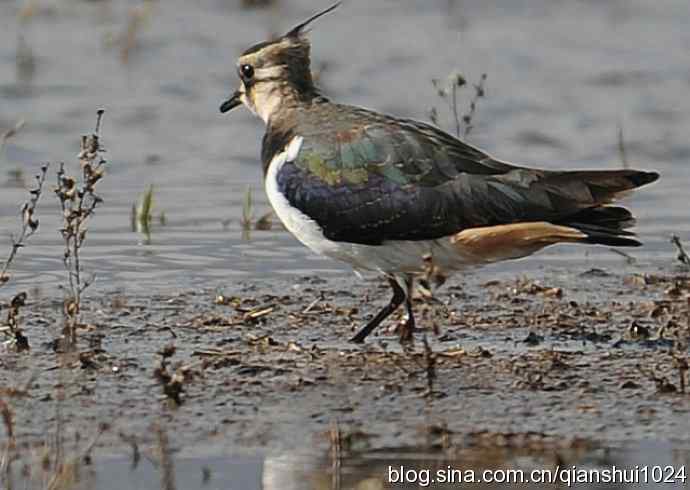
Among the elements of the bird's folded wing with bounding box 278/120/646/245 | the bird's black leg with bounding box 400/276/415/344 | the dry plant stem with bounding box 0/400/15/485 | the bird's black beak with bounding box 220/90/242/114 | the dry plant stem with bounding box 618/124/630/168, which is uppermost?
the bird's black beak with bounding box 220/90/242/114

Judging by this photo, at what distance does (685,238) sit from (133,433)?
4.24 meters

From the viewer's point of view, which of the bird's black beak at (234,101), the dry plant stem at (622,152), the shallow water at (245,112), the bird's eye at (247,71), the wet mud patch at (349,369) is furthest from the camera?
the dry plant stem at (622,152)

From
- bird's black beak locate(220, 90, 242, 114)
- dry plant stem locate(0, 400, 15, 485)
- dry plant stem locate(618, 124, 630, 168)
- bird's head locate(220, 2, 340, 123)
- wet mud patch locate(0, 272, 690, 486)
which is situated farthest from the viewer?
dry plant stem locate(618, 124, 630, 168)

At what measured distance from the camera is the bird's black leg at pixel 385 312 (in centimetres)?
791

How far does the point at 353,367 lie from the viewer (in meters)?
7.37

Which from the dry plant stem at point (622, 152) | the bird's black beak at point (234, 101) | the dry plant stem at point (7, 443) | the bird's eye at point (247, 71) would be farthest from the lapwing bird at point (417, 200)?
the dry plant stem at point (622, 152)

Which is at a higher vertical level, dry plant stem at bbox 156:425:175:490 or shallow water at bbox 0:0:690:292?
shallow water at bbox 0:0:690:292

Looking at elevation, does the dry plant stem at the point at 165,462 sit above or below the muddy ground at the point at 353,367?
below

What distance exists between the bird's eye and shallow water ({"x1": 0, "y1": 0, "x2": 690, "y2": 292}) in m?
1.01

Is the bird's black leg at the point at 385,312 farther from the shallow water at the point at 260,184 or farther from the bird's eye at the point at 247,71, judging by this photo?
the bird's eye at the point at 247,71

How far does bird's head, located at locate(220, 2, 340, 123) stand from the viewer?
8.50m

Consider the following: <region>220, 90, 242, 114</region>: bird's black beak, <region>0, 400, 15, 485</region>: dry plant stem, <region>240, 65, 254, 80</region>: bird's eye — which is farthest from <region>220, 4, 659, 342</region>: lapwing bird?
<region>0, 400, 15, 485</region>: dry plant stem

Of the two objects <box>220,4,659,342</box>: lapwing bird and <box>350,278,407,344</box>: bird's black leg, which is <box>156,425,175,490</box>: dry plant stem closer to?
<box>220,4,659,342</box>: lapwing bird

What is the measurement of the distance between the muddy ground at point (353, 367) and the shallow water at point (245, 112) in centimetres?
68
